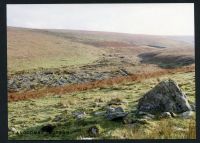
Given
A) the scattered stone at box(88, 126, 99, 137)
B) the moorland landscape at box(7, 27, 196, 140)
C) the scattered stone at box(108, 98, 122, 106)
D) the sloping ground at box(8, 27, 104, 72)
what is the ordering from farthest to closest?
the sloping ground at box(8, 27, 104, 72) < the scattered stone at box(108, 98, 122, 106) < the moorland landscape at box(7, 27, 196, 140) < the scattered stone at box(88, 126, 99, 137)

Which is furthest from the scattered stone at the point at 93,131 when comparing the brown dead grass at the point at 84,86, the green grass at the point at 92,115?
the brown dead grass at the point at 84,86

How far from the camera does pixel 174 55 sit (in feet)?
66.3

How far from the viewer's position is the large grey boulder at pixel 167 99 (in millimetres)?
18078

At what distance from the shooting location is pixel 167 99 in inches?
711

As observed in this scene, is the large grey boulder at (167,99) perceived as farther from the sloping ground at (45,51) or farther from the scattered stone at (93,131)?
the sloping ground at (45,51)

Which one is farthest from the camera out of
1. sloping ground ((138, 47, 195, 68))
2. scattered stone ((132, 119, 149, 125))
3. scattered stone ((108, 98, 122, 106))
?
sloping ground ((138, 47, 195, 68))

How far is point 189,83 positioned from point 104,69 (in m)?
3.13

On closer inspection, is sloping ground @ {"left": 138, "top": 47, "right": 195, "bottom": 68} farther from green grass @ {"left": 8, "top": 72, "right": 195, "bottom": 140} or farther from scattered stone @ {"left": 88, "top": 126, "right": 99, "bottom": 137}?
scattered stone @ {"left": 88, "top": 126, "right": 99, "bottom": 137}

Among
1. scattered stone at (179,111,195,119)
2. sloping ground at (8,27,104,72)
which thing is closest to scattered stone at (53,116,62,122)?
sloping ground at (8,27,104,72)

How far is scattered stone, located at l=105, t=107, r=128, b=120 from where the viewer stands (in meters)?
18.0

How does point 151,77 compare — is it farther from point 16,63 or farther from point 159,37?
point 16,63

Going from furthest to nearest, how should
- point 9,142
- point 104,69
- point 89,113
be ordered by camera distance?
1. point 104,69
2. point 89,113
3. point 9,142

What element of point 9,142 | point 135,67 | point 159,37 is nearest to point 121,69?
point 135,67

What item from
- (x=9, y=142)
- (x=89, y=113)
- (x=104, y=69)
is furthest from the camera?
(x=104, y=69)
